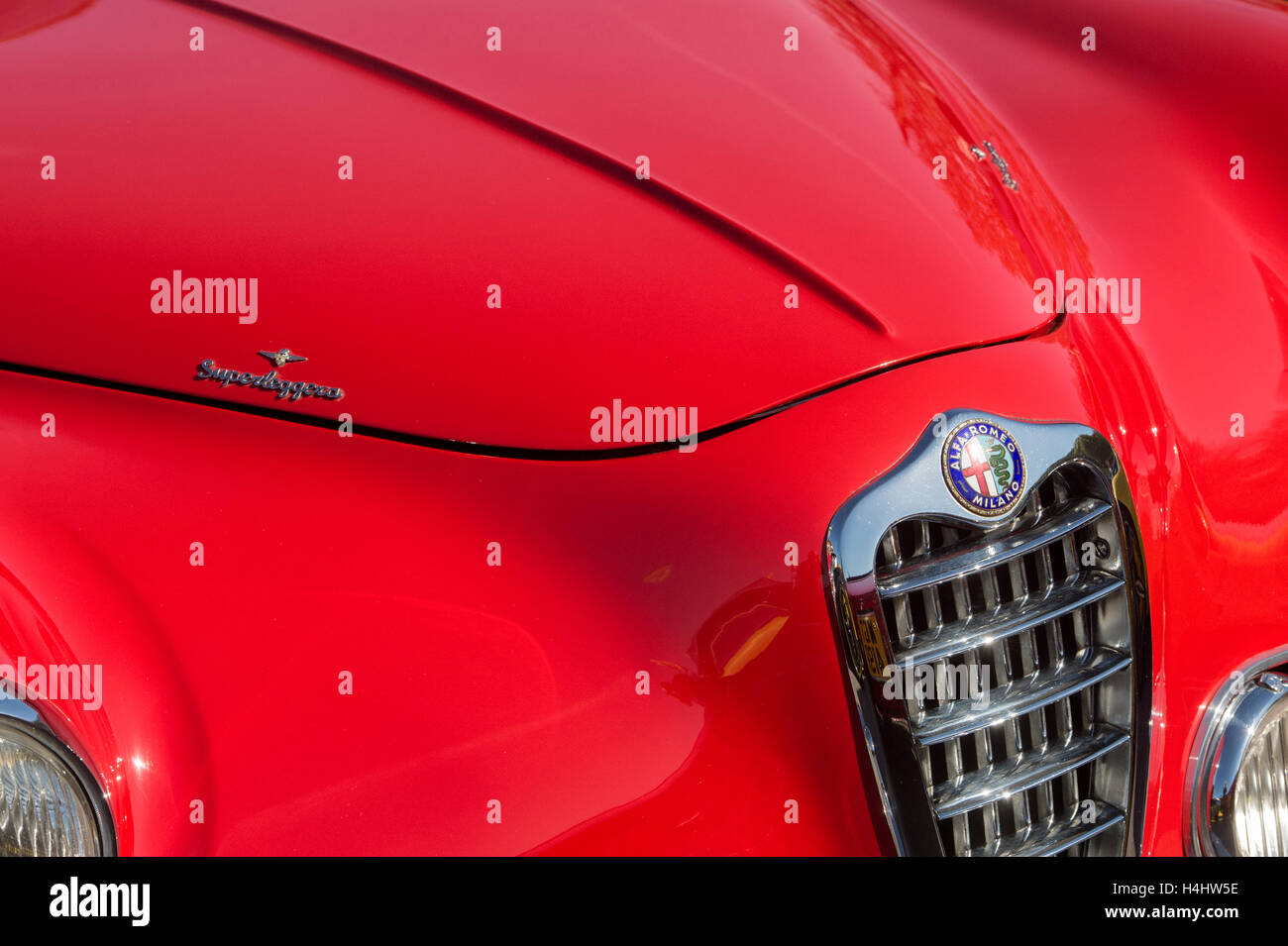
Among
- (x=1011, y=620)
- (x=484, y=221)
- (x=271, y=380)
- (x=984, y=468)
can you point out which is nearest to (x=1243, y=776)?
(x=1011, y=620)

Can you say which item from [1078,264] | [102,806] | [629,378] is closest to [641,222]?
[629,378]

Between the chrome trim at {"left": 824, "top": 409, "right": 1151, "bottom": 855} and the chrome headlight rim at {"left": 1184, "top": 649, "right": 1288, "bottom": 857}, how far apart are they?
92 mm

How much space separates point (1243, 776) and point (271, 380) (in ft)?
4.35

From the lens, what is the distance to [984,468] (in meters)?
1.40

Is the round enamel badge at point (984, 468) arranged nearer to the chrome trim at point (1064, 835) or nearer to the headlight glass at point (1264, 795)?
the chrome trim at point (1064, 835)

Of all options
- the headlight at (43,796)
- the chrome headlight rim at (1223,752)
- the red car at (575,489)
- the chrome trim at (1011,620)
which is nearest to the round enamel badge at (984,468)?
the red car at (575,489)

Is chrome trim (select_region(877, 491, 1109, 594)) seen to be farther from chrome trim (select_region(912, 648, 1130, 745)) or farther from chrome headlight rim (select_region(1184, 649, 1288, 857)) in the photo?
chrome headlight rim (select_region(1184, 649, 1288, 857))

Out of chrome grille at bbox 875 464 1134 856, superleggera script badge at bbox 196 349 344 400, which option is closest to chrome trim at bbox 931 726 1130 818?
chrome grille at bbox 875 464 1134 856

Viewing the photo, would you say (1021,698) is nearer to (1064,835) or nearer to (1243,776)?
(1064,835)

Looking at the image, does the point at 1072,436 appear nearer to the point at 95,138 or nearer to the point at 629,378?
the point at 629,378

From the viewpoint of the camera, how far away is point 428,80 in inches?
67.2

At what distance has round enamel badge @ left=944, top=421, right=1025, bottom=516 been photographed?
138 cm

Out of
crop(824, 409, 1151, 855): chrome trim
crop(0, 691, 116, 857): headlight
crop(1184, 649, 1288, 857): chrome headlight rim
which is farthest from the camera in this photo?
crop(1184, 649, 1288, 857): chrome headlight rim

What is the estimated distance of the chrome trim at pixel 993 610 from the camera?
1.35 metres
